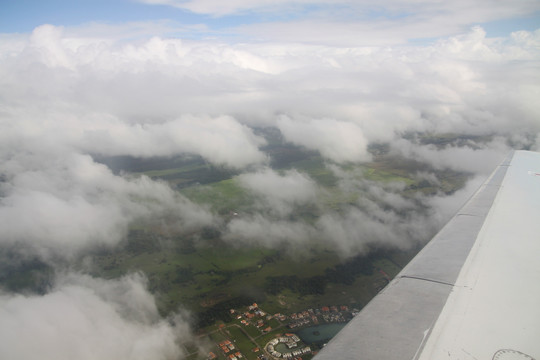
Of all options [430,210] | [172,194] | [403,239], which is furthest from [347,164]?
[172,194]

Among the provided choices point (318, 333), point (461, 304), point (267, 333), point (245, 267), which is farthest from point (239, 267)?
point (461, 304)

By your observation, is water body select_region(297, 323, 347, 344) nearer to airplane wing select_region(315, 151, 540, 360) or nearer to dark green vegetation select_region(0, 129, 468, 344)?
dark green vegetation select_region(0, 129, 468, 344)

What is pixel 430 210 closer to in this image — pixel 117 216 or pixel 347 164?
pixel 347 164

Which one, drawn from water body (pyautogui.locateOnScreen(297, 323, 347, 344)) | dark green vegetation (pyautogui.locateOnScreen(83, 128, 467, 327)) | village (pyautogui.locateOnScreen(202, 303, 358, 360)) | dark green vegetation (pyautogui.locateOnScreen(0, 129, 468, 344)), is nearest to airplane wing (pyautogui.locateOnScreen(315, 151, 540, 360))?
village (pyautogui.locateOnScreen(202, 303, 358, 360))

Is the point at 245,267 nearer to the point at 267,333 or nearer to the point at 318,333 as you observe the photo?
the point at 267,333

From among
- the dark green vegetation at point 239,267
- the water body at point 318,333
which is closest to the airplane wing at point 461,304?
the water body at point 318,333

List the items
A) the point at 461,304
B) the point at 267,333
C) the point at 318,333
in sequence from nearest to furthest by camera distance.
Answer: the point at 461,304
the point at 267,333
the point at 318,333
